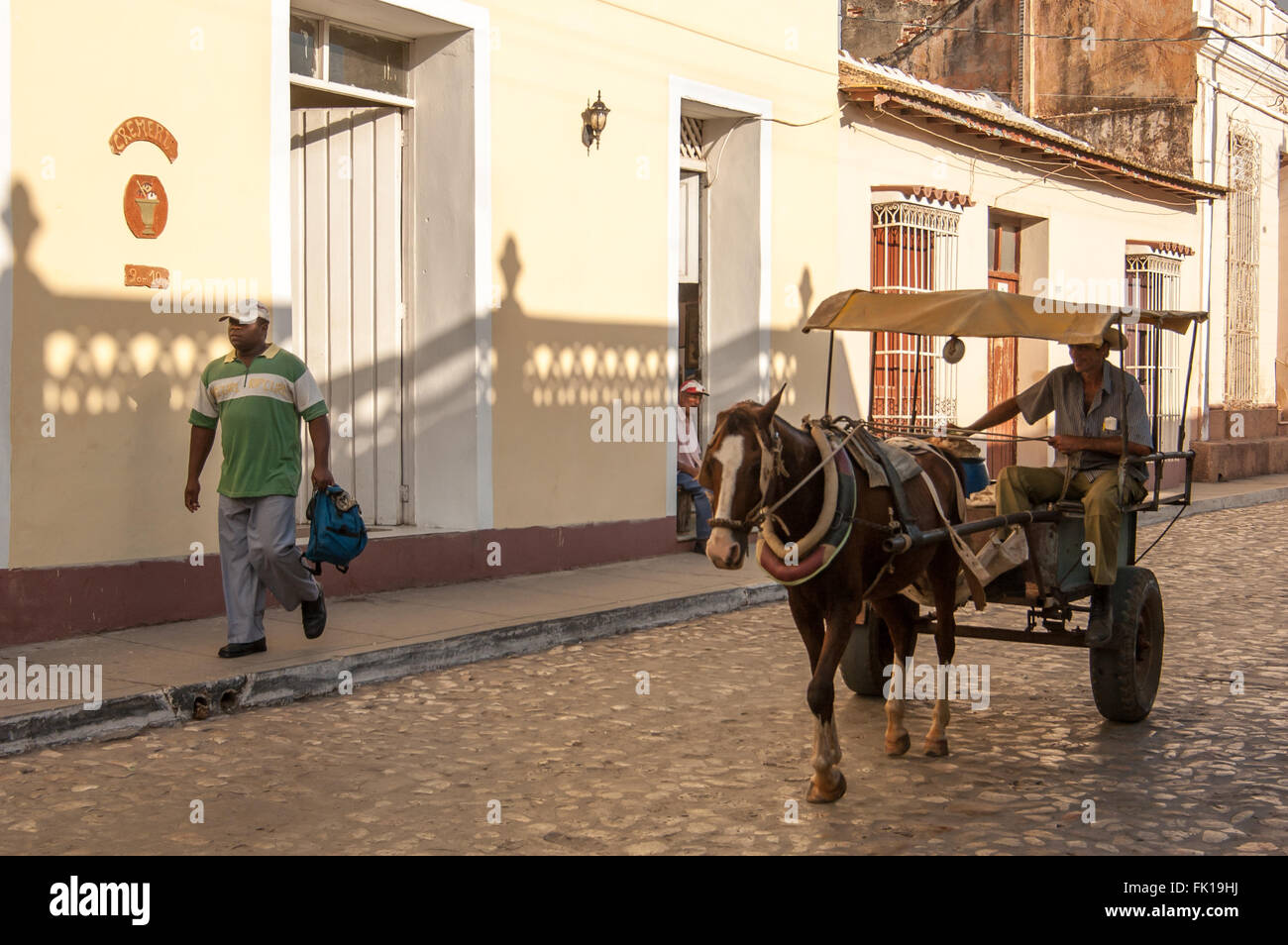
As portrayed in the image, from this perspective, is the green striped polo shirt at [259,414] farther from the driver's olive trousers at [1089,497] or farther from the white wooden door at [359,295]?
the driver's olive trousers at [1089,497]

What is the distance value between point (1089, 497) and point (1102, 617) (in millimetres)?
531

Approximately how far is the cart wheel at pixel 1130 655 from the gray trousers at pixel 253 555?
4.03 meters

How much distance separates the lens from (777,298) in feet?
43.4

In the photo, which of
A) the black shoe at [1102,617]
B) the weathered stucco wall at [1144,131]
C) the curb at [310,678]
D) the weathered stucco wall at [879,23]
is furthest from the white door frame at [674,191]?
the weathered stucco wall at [879,23]

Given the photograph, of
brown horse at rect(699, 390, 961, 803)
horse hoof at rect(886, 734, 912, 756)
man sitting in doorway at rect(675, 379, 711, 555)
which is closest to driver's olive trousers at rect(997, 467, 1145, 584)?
brown horse at rect(699, 390, 961, 803)

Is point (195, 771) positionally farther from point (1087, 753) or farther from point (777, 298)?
point (777, 298)

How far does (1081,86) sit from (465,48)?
49.3ft

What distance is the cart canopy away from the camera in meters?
6.02

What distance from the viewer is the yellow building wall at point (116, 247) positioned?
7.48 meters

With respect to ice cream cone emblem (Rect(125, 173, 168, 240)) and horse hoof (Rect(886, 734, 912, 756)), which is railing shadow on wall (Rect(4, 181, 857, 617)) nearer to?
ice cream cone emblem (Rect(125, 173, 168, 240))

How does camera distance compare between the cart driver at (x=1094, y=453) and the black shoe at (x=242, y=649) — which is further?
the black shoe at (x=242, y=649)

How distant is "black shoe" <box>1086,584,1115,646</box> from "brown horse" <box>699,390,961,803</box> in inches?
23.8
